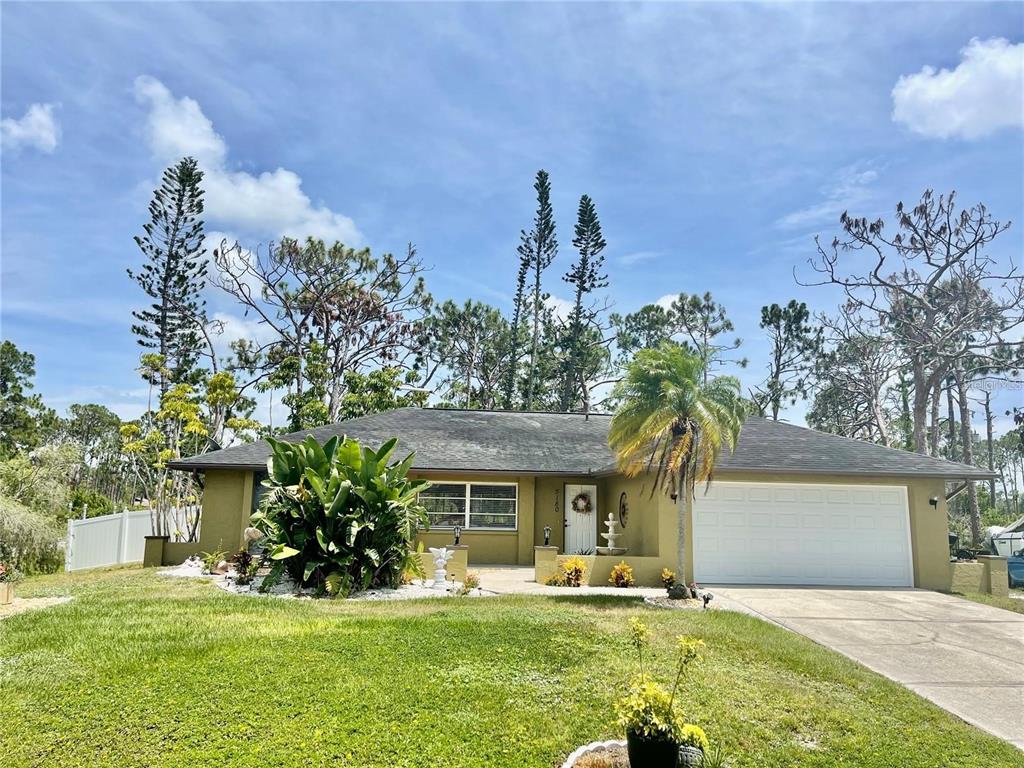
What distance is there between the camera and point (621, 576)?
1273 centimetres

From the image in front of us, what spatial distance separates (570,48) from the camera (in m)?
10.3

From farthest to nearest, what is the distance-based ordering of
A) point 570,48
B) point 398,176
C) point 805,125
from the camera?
point 398,176 → point 805,125 → point 570,48

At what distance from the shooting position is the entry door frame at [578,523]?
16984 mm

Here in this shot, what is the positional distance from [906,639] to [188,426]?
57.9ft

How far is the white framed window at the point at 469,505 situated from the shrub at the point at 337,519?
479 cm

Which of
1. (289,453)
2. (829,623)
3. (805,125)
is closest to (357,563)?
(289,453)

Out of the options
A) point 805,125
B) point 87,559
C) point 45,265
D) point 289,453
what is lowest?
point 87,559

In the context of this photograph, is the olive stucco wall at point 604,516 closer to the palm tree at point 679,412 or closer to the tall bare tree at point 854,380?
the palm tree at point 679,412

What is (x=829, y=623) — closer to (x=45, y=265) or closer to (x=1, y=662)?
(x=1, y=662)

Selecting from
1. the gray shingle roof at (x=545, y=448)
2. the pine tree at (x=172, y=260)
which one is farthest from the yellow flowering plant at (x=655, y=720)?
the pine tree at (x=172, y=260)

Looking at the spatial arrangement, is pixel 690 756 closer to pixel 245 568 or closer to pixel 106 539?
pixel 245 568

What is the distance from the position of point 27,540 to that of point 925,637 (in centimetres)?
1749

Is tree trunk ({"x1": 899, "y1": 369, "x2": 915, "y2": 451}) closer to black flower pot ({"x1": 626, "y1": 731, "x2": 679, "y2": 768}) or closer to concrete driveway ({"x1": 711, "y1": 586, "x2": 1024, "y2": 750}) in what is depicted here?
concrete driveway ({"x1": 711, "y1": 586, "x2": 1024, "y2": 750})

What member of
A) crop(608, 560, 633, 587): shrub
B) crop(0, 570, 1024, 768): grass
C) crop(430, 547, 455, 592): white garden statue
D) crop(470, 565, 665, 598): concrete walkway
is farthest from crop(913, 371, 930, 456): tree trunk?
crop(0, 570, 1024, 768): grass
